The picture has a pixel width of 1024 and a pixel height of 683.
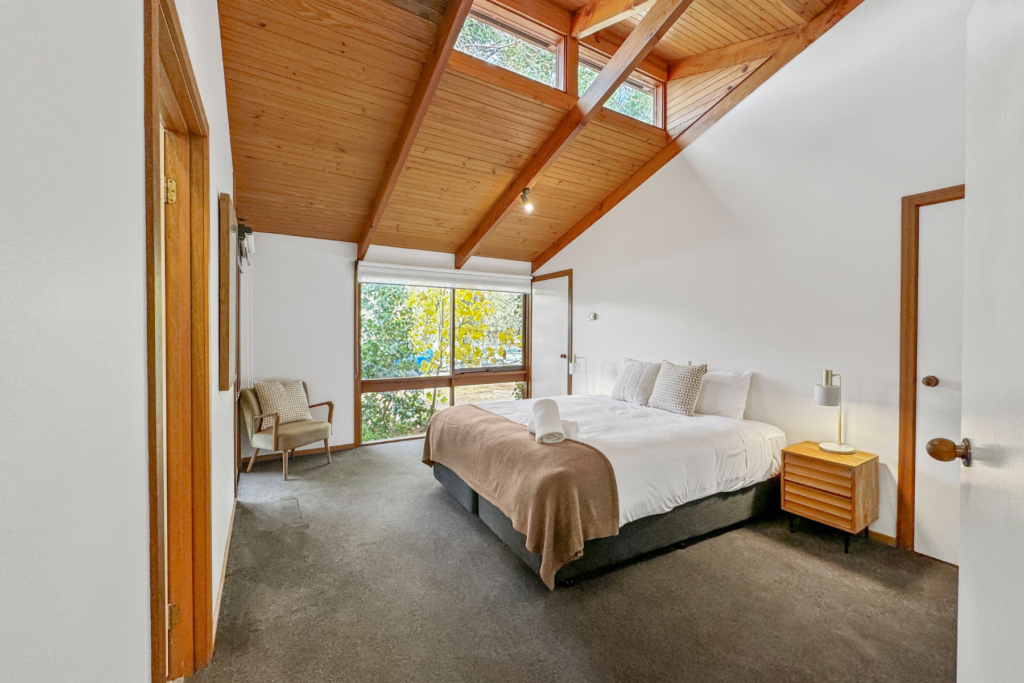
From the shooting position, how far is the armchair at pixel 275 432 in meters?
3.79

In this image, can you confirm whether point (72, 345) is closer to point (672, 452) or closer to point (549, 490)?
point (549, 490)

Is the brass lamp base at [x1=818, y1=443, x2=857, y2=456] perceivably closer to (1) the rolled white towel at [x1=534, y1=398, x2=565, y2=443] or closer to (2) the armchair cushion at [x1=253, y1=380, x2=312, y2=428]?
(1) the rolled white towel at [x1=534, y1=398, x2=565, y2=443]

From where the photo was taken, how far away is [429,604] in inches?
84.6

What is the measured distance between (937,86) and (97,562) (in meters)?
4.08

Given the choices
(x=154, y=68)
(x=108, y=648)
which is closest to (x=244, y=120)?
(x=154, y=68)

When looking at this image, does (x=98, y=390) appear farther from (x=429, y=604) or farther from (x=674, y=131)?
(x=674, y=131)

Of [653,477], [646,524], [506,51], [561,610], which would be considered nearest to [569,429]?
[653,477]

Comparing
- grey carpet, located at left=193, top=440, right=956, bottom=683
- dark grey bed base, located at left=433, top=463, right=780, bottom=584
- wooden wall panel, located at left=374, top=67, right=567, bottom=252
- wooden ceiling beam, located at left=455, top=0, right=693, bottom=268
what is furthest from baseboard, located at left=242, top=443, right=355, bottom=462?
wooden ceiling beam, located at left=455, top=0, right=693, bottom=268

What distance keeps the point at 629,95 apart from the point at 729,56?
83cm

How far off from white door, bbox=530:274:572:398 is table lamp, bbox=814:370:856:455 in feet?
9.61

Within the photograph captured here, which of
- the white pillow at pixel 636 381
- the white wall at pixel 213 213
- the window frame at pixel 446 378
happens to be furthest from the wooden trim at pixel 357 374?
the white pillow at pixel 636 381

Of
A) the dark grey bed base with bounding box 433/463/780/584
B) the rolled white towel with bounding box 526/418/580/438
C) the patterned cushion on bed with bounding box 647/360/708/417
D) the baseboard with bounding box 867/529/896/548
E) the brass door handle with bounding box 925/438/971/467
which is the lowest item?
the baseboard with bounding box 867/529/896/548

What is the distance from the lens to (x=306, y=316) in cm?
462

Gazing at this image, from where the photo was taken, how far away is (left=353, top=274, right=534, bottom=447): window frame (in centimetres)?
491
